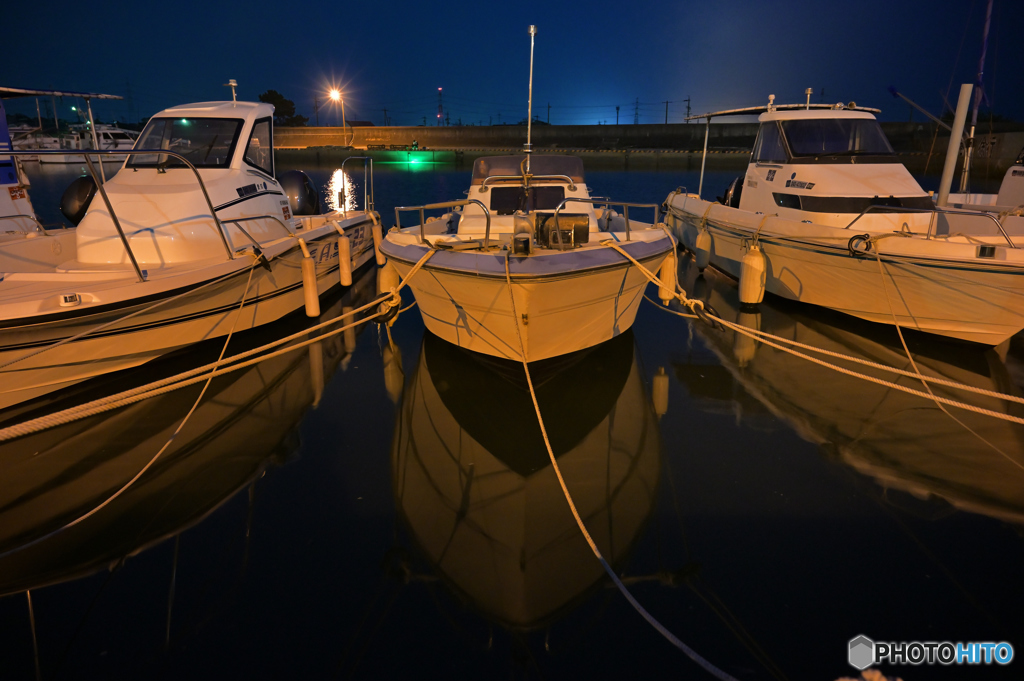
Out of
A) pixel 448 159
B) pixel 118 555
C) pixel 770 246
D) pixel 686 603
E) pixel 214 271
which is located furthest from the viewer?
pixel 448 159

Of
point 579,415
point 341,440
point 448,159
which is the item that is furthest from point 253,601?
point 448,159

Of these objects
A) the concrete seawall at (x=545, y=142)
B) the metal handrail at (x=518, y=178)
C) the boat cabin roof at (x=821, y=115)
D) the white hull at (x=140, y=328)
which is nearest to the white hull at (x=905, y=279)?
the boat cabin roof at (x=821, y=115)

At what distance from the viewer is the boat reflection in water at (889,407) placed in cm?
425

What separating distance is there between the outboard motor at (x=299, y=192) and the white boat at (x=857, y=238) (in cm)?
752

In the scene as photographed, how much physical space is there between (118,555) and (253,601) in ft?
3.55

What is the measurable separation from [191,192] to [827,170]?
8834 mm

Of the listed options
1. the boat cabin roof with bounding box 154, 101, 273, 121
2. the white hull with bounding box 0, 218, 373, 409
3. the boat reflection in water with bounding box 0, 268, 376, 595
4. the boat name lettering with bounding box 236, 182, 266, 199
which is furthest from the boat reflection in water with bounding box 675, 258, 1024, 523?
the boat cabin roof with bounding box 154, 101, 273, 121

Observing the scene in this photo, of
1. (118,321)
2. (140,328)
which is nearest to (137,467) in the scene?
(118,321)

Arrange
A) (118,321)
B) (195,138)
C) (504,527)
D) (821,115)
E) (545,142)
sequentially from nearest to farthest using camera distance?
(504,527), (118,321), (195,138), (821,115), (545,142)

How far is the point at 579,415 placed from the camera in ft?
17.4

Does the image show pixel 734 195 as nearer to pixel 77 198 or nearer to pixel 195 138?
pixel 195 138

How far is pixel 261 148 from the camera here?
853 cm

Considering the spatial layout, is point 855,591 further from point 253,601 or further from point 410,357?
point 410,357

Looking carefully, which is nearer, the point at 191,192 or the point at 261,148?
the point at 191,192
